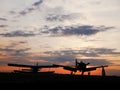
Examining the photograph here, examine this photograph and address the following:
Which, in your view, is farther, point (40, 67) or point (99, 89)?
point (40, 67)

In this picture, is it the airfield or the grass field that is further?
the airfield

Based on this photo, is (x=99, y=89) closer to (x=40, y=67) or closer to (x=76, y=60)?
(x=76, y=60)

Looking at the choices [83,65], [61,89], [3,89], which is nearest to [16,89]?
[3,89]

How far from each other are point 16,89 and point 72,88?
8.87 meters

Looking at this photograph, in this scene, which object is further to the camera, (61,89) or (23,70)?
(23,70)

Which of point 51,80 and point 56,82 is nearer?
point 56,82

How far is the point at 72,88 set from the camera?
4069 centimetres

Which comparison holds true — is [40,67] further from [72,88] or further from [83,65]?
[72,88]

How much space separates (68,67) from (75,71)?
3724 mm

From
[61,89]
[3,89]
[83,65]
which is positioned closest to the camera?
[3,89]

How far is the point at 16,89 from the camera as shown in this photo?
37031mm

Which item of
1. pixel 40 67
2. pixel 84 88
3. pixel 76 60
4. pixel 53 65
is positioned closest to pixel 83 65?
pixel 76 60

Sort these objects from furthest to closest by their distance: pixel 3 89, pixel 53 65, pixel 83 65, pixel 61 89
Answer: pixel 53 65
pixel 83 65
pixel 61 89
pixel 3 89

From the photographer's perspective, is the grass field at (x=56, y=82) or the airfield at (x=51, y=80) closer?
the grass field at (x=56, y=82)
